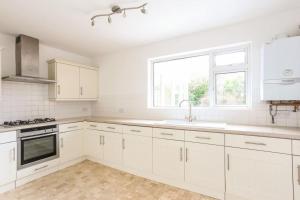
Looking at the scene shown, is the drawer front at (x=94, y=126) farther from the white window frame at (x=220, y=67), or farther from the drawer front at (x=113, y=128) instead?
the white window frame at (x=220, y=67)

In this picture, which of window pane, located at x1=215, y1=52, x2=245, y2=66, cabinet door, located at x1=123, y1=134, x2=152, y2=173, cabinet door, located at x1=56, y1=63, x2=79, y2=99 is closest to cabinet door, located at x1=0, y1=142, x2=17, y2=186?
cabinet door, located at x1=56, y1=63, x2=79, y2=99

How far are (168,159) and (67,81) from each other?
7.90 ft

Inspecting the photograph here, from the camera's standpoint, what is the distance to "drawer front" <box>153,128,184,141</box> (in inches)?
89.2

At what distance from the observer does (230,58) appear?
2.61 meters

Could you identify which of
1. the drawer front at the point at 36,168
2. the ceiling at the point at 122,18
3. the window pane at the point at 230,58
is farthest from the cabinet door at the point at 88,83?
the window pane at the point at 230,58

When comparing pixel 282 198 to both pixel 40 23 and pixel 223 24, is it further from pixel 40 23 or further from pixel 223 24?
pixel 40 23

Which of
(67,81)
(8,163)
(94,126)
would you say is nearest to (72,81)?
(67,81)

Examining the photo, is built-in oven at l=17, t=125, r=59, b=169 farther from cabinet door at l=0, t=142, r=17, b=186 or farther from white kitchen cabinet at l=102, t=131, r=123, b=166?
white kitchen cabinet at l=102, t=131, r=123, b=166

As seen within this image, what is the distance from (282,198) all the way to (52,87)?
3.71m

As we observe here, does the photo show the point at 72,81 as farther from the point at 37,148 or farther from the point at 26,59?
the point at 37,148

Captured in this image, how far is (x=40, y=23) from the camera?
233cm

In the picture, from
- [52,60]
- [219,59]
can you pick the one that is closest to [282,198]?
[219,59]

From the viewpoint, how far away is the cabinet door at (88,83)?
3568 millimetres

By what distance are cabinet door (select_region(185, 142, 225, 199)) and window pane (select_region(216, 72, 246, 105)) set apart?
93cm
